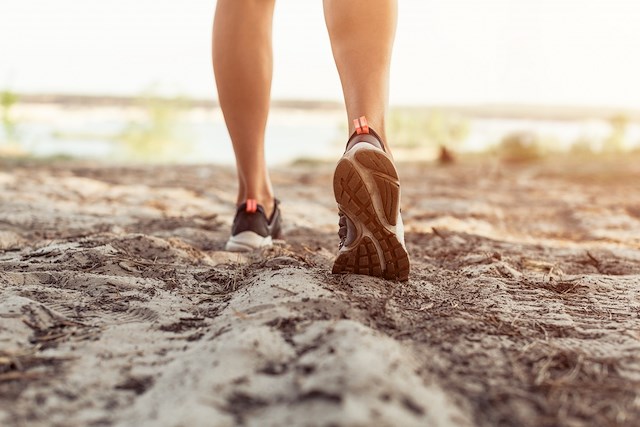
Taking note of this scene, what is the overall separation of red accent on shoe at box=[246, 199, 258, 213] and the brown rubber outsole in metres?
0.73

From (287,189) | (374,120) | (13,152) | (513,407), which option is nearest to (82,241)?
(374,120)

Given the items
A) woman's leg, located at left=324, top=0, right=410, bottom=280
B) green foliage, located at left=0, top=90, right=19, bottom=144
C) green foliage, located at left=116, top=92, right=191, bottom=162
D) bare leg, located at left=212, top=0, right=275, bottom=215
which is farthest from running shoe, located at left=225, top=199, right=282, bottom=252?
green foliage, located at left=116, top=92, right=191, bottom=162

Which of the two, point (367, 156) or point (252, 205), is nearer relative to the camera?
point (367, 156)

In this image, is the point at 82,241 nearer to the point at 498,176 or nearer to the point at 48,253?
the point at 48,253

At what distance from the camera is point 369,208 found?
1.54 meters

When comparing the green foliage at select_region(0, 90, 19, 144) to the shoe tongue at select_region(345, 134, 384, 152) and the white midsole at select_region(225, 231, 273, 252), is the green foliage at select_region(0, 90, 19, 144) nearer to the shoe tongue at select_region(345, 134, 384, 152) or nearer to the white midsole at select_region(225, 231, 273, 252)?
the white midsole at select_region(225, 231, 273, 252)

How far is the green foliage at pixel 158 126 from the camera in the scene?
17.6 m

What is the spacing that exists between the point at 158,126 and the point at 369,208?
668 inches

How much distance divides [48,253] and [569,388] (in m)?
1.41

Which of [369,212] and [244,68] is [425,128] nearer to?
[244,68]

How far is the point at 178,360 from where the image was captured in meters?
1.17

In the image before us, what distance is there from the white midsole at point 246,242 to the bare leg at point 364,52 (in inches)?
26.2

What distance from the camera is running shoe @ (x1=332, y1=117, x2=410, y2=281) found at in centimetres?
153

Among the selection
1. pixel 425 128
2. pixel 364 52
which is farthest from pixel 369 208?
pixel 425 128
